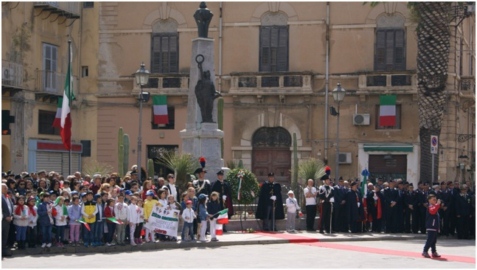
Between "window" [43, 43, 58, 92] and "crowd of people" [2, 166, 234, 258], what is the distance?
17914mm

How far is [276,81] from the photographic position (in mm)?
42469

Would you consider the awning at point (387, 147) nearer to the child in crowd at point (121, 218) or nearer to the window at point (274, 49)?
the window at point (274, 49)

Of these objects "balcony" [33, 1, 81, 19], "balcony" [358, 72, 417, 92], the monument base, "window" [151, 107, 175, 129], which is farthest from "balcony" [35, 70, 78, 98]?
the monument base

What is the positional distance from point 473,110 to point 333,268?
29.0 meters

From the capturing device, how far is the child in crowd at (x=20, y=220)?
65.8 feet

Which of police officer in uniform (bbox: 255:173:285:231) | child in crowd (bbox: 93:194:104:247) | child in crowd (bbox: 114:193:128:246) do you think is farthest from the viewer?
police officer in uniform (bbox: 255:173:285:231)

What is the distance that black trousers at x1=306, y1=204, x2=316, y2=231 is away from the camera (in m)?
26.6

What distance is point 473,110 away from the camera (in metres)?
44.9

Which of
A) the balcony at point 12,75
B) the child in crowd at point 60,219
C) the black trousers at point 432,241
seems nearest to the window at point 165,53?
the balcony at point 12,75

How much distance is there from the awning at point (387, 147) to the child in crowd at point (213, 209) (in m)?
18.9

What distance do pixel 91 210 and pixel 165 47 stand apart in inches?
920

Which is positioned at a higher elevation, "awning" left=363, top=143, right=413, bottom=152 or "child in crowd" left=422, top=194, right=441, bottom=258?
"awning" left=363, top=143, right=413, bottom=152

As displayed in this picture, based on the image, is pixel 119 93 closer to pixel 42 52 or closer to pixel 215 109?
pixel 42 52

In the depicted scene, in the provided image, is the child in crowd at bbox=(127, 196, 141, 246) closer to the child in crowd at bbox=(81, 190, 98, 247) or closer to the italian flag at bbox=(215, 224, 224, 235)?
the child in crowd at bbox=(81, 190, 98, 247)
